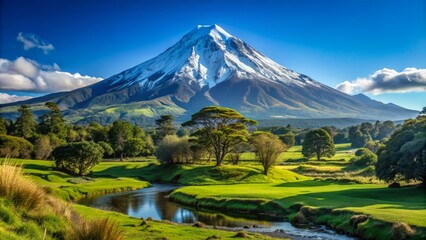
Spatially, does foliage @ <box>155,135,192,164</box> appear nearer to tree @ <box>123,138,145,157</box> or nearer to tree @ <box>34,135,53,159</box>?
tree @ <box>123,138,145,157</box>

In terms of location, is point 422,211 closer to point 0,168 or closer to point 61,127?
point 0,168

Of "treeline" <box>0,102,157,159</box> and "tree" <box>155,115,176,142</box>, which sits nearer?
"treeline" <box>0,102,157,159</box>

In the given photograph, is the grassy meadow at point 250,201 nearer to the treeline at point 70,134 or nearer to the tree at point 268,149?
the tree at point 268,149

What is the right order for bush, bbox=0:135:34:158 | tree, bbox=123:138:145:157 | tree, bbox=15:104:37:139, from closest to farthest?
bush, bbox=0:135:34:158 < tree, bbox=123:138:145:157 < tree, bbox=15:104:37:139

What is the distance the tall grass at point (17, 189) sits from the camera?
10.1 meters

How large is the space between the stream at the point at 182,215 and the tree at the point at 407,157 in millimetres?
13921

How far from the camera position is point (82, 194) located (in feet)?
160

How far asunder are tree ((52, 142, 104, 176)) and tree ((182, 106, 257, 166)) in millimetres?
18550

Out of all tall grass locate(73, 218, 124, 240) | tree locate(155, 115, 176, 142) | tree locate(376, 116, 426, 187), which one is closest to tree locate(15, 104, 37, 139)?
tree locate(155, 115, 176, 142)

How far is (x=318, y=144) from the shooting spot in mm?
99312

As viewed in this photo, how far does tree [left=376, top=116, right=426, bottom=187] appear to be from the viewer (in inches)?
1431

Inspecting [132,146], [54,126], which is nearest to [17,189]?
[132,146]

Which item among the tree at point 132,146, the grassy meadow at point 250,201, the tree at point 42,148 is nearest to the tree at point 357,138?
the grassy meadow at point 250,201

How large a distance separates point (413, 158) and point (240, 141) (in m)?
37.6
